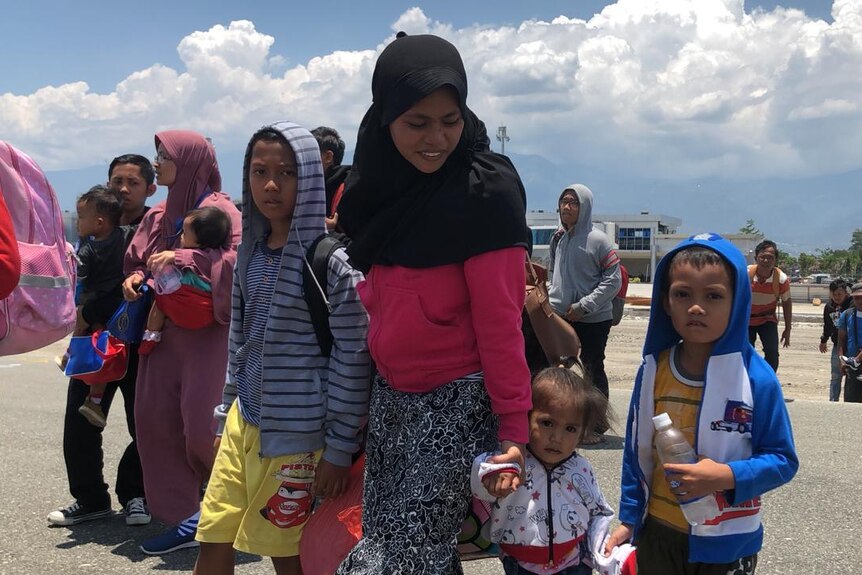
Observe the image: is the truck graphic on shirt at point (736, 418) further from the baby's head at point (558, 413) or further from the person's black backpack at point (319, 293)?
the person's black backpack at point (319, 293)

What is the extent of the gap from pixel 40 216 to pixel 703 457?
269 cm

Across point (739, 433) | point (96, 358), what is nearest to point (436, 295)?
point (739, 433)

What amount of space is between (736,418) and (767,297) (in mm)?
7826

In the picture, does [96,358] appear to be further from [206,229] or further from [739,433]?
[739,433]

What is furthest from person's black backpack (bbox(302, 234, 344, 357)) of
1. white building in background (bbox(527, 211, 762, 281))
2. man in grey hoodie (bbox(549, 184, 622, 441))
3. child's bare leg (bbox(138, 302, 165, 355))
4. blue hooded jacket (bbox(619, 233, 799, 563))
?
white building in background (bbox(527, 211, 762, 281))

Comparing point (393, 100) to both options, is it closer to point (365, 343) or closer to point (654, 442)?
point (365, 343)

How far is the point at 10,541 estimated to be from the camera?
4.67 m

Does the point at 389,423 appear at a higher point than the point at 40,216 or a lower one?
lower

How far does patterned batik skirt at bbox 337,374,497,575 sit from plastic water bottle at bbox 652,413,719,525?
54 cm

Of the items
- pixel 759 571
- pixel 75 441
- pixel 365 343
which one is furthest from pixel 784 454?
pixel 75 441

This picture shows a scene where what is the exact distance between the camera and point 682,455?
255 cm

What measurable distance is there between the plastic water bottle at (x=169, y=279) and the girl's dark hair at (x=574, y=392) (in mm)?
2147

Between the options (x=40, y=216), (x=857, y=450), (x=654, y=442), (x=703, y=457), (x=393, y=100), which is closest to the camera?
(x=393, y=100)

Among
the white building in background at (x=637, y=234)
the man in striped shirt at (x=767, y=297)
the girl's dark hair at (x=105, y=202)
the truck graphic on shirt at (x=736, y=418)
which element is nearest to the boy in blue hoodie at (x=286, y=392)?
the truck graphic on shirt at (x=736, y=418)
